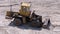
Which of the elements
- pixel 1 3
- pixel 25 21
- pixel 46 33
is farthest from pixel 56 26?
pixel 1 3

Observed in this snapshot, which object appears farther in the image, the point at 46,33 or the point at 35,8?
the point at 35,8

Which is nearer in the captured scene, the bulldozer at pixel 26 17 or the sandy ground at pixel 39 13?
the sandy ground at pixel 39 13

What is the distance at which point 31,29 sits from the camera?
1268 centimetres

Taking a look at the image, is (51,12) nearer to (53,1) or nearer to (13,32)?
(53,1)

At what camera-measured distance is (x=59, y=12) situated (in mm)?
16047

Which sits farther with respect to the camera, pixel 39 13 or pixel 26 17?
pixel 39 13

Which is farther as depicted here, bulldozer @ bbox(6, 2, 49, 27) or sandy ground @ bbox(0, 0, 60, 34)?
bulldozer @ bbox(6, 2, 49, 27)

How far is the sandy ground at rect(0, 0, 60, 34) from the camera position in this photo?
12438 millimetres

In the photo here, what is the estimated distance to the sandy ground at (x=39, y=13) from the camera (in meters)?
12.4

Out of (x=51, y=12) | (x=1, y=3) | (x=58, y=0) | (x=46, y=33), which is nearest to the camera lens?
(x=46, y=33)

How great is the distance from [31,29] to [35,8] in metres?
4.48

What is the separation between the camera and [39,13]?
15.6m

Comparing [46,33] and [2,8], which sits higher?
[2,8]

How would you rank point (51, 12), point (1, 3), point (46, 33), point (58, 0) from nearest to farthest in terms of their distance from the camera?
1. point (46, 33)
2. point (51, 12)
3. point (1, 3)
4. point (58, 0)
